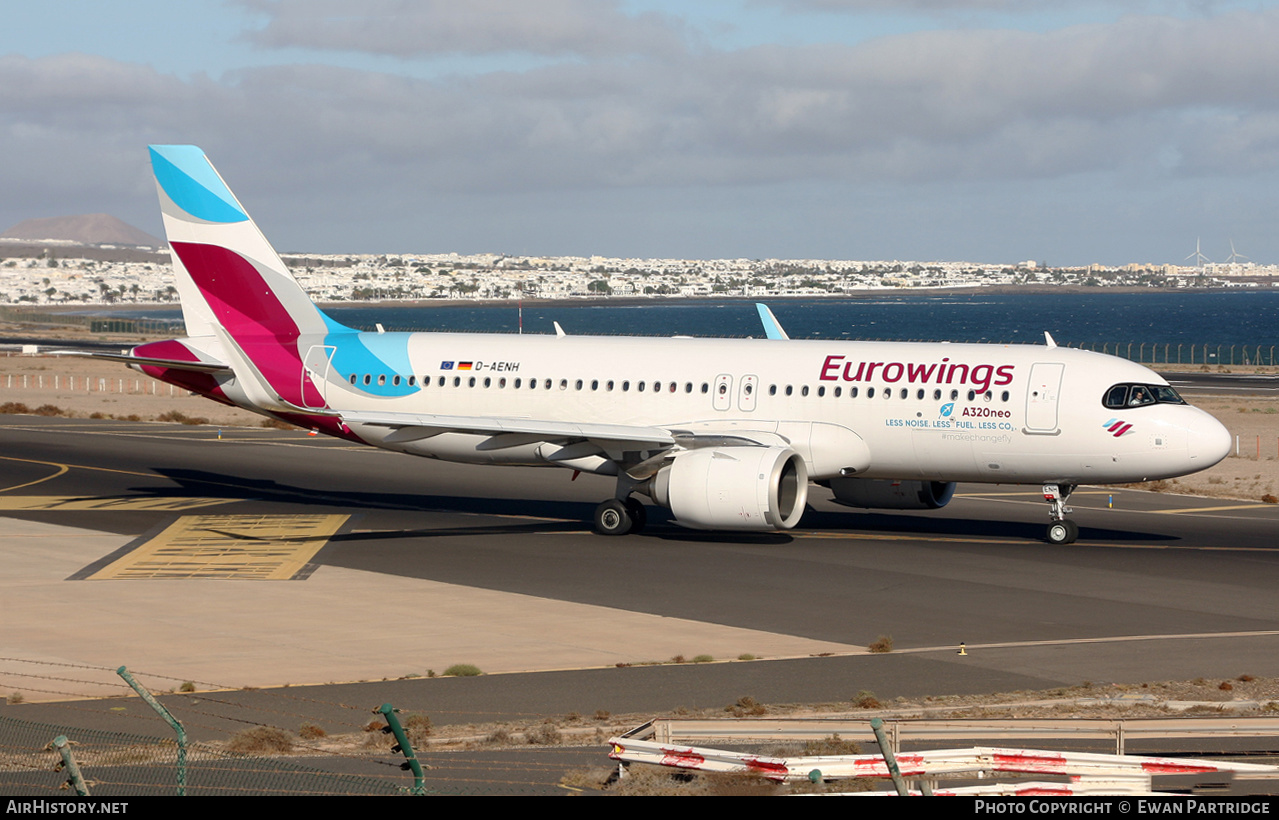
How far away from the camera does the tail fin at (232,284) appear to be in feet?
124

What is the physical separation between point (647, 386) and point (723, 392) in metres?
2.02

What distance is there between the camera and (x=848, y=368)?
3356 centimetres

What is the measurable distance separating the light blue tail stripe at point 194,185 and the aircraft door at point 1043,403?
21935 millimetres

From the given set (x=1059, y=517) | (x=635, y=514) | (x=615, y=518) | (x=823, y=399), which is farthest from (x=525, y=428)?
(x=1059, y=517)

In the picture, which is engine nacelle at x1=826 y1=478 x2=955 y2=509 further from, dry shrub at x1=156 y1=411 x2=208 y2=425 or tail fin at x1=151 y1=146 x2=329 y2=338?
dry shrub at x1=156 y1=411 x2=208 y2=425

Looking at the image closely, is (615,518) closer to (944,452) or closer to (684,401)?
(684,401)

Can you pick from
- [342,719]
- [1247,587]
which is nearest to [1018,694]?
[342,719]

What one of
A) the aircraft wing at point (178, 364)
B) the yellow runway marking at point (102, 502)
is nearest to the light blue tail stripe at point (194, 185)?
the aircraft wing at point (178, 364)

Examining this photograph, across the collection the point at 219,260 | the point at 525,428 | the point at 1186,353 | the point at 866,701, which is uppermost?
the point at 1186,353

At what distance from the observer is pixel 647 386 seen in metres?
35.1

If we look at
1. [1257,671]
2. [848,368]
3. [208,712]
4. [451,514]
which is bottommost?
[208,712]
